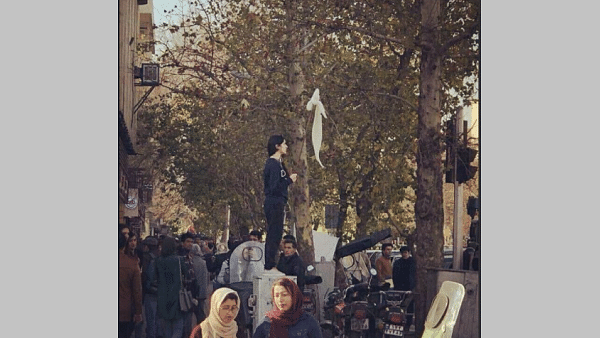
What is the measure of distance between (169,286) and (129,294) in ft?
1.44

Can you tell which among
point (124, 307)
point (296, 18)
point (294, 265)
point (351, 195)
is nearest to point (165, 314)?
point (124, 307)

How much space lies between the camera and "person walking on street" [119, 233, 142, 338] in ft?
50.8

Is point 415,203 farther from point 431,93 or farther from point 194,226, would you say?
point 194,226

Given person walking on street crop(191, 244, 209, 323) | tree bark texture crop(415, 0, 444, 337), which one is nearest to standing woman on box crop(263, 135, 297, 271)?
person walking on street crop(191, 244, 209, 323)

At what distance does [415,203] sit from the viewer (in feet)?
53.4

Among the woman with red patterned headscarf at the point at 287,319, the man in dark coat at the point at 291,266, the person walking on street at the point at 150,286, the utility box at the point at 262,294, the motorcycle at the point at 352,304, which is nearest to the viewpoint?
the woman with red patterned headscarf at the point at 287,319

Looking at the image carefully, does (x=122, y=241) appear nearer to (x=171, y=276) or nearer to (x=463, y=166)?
(x=171, y=276)

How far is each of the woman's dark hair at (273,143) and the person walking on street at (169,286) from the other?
1.42 m

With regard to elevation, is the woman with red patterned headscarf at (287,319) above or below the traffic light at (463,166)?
below

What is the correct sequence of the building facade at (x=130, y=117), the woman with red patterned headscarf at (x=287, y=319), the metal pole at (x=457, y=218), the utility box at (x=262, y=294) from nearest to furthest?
1. the woman with red patterned headscarf at (x=287, y=319)
2. the utility box at (x=262, y=294)
3. the building facade at (x=130, y=117)
4. the metal pole at (x=457, y=218)

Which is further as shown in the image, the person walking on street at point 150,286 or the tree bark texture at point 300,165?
the tree bark texture at point 300,165

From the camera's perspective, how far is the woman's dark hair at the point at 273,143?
15.8 metres

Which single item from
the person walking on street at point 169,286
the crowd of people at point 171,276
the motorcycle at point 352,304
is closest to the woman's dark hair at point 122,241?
the crowd of people at point 171,276

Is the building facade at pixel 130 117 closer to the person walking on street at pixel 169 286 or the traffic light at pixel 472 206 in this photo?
the person walking on street at pixel 169 286
